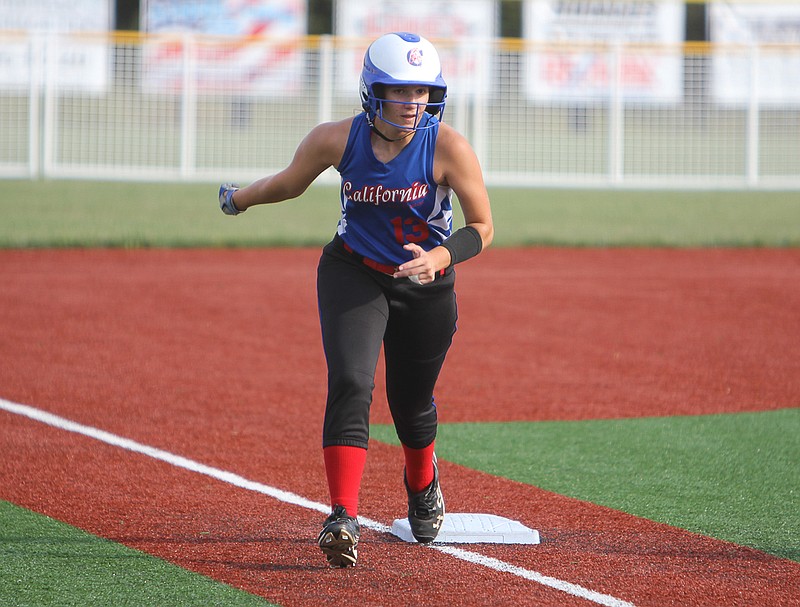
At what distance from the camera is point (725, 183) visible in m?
20.7

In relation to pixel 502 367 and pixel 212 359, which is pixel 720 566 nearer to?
pixel 502 367

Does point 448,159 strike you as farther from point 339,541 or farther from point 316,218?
point 316,218

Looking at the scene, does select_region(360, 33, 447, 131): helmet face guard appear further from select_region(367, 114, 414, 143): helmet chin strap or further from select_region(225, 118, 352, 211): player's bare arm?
select_region(225, 118, 352, 211): player's bare arm

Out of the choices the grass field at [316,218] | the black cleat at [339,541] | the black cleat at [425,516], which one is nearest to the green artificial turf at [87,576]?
the black cleat at [339,541]

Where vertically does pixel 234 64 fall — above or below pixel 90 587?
above

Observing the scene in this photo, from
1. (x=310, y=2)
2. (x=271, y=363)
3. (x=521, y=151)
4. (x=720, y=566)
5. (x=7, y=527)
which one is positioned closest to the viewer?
(x=720, y=566)

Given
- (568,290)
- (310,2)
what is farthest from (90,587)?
(310,2)

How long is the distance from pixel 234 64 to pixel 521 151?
517cm

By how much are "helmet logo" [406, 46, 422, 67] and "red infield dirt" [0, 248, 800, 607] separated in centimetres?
191

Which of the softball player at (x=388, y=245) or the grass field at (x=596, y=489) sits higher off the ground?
the softball player at (x=388, y=245)

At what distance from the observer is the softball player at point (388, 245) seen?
4590 mm

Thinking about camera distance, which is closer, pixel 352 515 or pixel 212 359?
pixel 352 515

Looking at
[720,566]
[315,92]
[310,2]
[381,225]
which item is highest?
[310,2]

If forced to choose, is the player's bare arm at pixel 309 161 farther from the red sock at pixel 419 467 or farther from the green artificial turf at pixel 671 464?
the green artificial turf at pixel 671 464
